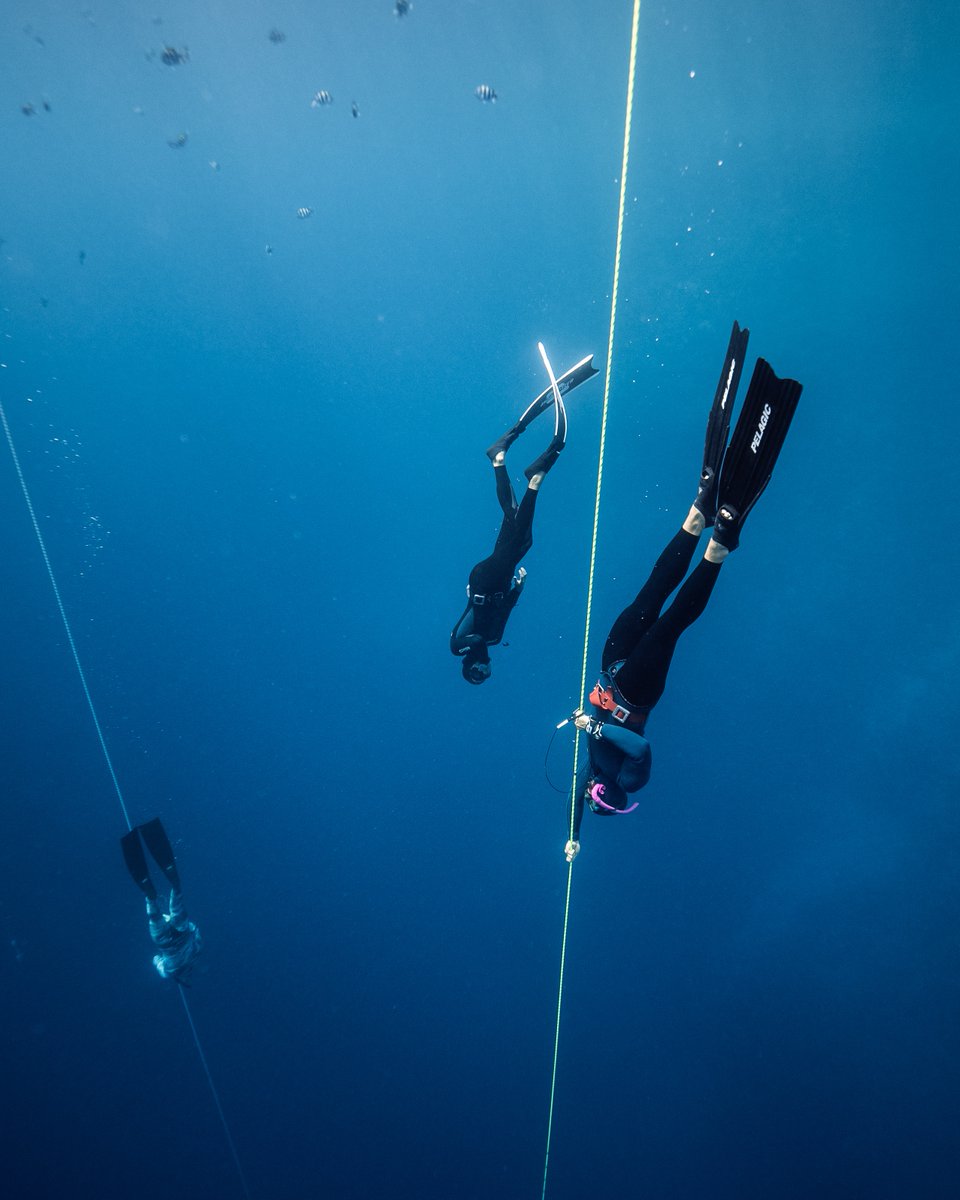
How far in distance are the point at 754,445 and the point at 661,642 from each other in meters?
1.32

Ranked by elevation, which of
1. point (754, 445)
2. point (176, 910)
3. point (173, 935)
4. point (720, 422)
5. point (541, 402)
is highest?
point (541, 402)

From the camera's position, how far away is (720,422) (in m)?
3.22

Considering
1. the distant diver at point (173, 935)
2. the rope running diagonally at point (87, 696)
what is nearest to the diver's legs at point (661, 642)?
the distant diver at point (173, 935)

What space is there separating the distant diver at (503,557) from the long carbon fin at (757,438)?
153cm

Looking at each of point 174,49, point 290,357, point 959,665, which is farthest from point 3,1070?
point 959,665

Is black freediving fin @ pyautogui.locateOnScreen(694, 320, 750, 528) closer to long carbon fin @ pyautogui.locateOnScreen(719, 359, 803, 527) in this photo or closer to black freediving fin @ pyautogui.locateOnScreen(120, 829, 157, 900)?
long carbon fin @ pyautogui.locateOnScreen(719, 359, 803, 527)

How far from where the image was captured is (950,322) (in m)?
6.10

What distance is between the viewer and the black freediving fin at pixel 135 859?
6.35m

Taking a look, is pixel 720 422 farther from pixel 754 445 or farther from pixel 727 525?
pixel 727 525

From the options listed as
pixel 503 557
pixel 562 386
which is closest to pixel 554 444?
pixel 562 386

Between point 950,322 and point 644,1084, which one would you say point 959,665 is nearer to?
point 950,322

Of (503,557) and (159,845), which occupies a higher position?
(503,557)

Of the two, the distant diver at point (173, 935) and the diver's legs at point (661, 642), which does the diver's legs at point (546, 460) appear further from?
the distant diver at point (173, 935)

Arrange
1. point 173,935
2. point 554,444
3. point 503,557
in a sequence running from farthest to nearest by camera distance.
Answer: point 173,935, point 503,557, point 554,444
